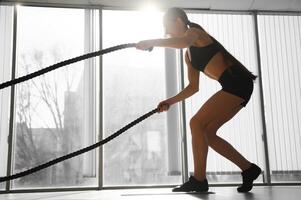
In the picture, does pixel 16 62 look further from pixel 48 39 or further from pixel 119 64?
pixel 119 64

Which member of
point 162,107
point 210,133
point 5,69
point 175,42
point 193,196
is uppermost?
point 5,69

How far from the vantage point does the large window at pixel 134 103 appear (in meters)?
3.56

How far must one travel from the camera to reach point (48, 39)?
3.70 metres

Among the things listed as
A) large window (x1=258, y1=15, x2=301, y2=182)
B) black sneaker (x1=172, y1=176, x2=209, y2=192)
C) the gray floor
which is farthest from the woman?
large window (x1=258, y1=15, x2=301, y2=182)

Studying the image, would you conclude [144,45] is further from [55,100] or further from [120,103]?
[55,100]

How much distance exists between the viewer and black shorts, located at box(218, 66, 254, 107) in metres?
2.13

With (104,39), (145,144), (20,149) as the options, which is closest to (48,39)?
(104,39)

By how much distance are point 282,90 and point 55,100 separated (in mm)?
2534

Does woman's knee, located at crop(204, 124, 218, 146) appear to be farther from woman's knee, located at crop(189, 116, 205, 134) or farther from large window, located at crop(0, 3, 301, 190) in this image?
large window, located at crop(0, 3, 301, 190)

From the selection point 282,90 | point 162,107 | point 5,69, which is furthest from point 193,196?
point 5,69

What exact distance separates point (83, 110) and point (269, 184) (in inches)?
84.1

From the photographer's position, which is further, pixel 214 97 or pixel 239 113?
pixel 239 113

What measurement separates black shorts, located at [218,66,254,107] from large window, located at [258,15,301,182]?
5.86 feet

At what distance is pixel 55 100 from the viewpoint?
358 cm
